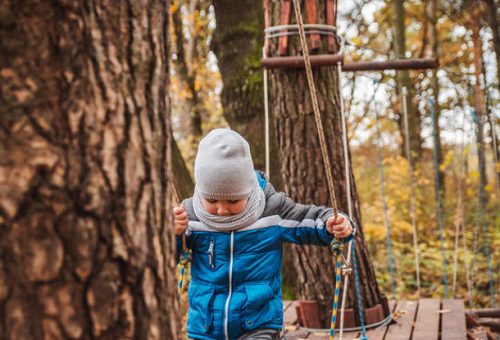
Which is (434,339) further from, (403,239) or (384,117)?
(384,117)

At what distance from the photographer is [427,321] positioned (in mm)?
3541

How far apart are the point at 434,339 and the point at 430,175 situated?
29.7 feet

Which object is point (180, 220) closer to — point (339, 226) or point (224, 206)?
point (224, 206)

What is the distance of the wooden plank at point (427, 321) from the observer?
10.7 ft

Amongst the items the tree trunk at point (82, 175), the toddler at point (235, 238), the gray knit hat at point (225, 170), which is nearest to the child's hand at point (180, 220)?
the toddler at point (235, 238)

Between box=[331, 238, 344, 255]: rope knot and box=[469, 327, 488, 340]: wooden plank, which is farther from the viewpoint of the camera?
box=[469, 327, 488, 340]: wooden plank

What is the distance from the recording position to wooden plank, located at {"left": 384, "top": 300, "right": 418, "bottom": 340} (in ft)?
10.9

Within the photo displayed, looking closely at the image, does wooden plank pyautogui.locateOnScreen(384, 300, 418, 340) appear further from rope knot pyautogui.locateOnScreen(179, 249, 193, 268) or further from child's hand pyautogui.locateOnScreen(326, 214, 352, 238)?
rope knot pyautogui.locateOnScreen(179, 249, 193, 268)

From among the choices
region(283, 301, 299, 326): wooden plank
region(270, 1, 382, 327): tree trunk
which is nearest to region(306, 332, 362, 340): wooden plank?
region(270, 1, 382, 327): tree trunk

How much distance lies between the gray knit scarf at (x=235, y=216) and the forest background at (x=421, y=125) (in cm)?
317

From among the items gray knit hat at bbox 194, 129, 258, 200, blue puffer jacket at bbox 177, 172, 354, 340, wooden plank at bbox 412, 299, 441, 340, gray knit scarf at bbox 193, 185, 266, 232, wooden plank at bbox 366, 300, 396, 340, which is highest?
gray knit hat at bbox 194, 129, 258, 200

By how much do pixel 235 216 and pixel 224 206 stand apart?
74 millimetres

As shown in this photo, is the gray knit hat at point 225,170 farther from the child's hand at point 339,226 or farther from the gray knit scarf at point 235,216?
the child's hand at point 339,226

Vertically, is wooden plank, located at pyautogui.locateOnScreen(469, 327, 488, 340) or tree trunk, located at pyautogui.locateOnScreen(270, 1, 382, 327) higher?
tree trunk, located at pyautogui.locateOnScreen(270, 1, 382, 327)
